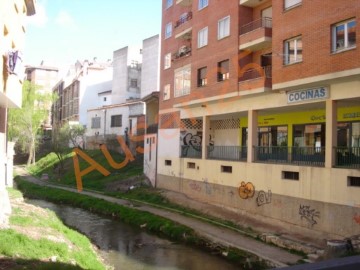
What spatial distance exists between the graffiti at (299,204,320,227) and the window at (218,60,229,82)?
945cm

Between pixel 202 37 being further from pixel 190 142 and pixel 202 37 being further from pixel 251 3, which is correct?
pixel 190 142

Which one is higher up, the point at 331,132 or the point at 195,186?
the point at 331,132

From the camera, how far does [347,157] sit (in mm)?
17469

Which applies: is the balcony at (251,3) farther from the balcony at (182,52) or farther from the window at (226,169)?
the window at (226,169)

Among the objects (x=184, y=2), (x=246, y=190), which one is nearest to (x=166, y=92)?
(x=184, y=2)

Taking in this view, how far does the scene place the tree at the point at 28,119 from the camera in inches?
2189

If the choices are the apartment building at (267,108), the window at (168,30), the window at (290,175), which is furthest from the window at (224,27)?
the window at (290,175)

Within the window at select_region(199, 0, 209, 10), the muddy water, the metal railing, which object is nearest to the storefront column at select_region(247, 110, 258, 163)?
the metal railing

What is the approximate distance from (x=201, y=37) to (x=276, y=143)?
27.7 feet

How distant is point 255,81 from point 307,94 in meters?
3.55

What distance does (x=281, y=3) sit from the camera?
2014 cm

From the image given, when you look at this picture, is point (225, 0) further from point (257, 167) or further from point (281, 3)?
point (257, 167)

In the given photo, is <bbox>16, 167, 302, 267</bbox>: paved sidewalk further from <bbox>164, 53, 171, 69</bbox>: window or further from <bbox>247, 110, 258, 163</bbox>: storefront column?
<bbox>164, 53, 171, 69</bbox>: window

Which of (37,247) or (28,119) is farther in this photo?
(28,119)
